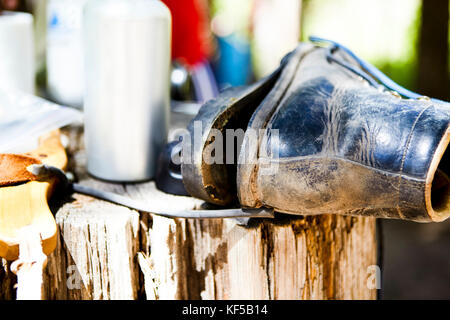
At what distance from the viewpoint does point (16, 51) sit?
119cm

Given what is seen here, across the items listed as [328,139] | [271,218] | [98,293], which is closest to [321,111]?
[328,139]

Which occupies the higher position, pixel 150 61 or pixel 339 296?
pixel 150 61

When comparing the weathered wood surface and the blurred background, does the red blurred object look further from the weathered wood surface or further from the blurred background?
the weathered wood surface

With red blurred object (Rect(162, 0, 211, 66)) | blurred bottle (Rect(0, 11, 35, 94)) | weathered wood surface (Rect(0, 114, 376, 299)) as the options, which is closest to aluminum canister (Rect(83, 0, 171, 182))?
weathered wood surface (Rect(0, 114, 376, 299))

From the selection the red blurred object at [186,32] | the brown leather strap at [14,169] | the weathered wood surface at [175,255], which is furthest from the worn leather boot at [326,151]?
the red blurred object at [186,32]

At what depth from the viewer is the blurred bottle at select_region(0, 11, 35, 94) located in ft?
3.82

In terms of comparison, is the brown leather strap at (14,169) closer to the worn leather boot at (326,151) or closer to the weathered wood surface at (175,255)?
the weathered wood surface at (175,255)

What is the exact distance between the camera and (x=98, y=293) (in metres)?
0.87

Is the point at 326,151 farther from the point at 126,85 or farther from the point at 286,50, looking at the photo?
the point at 286,50

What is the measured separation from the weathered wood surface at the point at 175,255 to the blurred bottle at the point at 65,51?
1.44 feet

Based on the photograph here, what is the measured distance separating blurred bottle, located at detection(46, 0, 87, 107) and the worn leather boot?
1.79 feet
